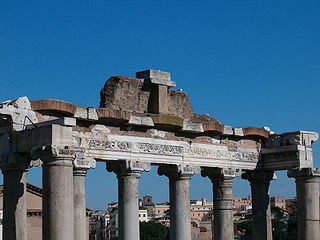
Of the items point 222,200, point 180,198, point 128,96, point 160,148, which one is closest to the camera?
point 160,148

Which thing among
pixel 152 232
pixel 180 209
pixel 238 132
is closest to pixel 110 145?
pixel 180 209

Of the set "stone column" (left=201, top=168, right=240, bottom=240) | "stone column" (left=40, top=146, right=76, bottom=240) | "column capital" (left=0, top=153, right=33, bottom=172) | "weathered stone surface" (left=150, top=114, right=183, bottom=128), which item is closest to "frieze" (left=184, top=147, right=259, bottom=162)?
Answer: "stone column" (left=201, top=168, right=240, bottom=240)

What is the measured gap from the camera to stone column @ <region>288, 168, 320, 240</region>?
28.0 metres

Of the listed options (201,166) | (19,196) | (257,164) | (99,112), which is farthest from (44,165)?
(257,164)

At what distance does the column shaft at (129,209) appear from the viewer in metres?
24.9

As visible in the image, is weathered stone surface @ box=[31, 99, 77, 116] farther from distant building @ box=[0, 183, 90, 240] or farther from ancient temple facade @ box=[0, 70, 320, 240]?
distant building @ box=[0, 183, 90, 240]

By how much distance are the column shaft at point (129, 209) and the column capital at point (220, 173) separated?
4.06 meters

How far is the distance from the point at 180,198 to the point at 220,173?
2.28 m

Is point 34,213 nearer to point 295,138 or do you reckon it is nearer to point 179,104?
point 179,104

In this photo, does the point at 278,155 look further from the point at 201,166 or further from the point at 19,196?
the point at 19,196

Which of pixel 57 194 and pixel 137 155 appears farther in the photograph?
pixel 137 155

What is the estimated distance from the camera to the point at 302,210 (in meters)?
28.3

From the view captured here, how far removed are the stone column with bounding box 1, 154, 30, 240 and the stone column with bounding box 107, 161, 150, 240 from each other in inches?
144

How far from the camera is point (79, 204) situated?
2347 centimetres
